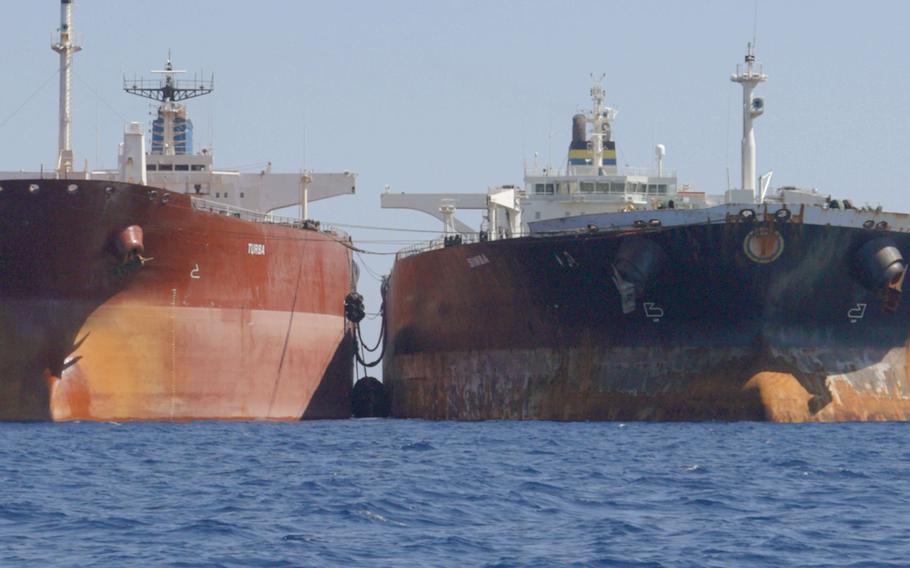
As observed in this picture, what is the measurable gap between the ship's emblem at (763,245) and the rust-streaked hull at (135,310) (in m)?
9.82

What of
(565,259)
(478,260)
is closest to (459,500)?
(565,259)

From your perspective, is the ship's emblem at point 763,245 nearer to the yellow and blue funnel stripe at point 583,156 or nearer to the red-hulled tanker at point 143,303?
the red-hulled tanker at point 143,303

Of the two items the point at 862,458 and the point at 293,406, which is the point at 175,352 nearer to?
the point at 293,406

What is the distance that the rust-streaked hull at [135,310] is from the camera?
30.6 m

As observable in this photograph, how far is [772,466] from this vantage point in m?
22.0

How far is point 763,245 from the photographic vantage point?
30.1 metres

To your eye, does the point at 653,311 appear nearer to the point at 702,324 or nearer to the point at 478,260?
the point at 702,324

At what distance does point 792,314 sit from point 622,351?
3.12 metres

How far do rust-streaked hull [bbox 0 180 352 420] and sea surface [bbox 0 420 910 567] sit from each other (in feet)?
10.1

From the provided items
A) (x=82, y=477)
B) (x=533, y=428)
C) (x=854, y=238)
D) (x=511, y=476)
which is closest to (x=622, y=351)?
(x=533, y=428)

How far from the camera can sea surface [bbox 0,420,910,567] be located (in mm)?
14781

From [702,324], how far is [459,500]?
13.3 m

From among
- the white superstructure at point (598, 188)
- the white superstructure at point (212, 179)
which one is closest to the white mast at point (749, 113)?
the white superstructure at point (598, 188)

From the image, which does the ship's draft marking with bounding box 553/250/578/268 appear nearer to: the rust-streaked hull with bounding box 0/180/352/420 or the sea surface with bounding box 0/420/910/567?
the sea surface with bounding box 0/420/910/567
